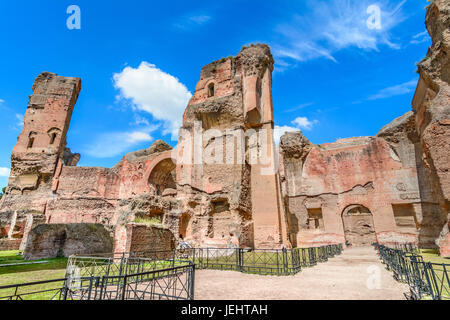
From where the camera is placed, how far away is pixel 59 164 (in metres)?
25.6

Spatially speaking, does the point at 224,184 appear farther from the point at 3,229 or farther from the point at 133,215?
the point at 3,229

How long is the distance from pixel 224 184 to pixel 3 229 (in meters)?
19.0

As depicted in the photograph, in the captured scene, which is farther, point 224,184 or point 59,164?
point 59,164

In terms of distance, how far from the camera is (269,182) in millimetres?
16328

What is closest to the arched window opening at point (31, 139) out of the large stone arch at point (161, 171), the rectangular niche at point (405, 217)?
the large stone arch at point (161, 171)

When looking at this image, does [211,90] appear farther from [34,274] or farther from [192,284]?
[192,284]

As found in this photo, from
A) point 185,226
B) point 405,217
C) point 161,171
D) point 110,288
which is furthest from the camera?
point 161,171

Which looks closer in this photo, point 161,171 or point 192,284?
point 192,284

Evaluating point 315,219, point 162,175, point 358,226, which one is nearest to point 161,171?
point 162,175

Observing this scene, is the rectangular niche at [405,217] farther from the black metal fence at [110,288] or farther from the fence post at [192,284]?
the fence post at [192,284]

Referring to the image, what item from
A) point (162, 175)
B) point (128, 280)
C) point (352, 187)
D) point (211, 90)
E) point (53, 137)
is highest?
point (211, 90)

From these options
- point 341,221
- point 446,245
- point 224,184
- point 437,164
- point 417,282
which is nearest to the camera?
point 417,282

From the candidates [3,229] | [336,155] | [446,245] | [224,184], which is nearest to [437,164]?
[446,245]

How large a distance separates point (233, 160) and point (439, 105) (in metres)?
11.0
